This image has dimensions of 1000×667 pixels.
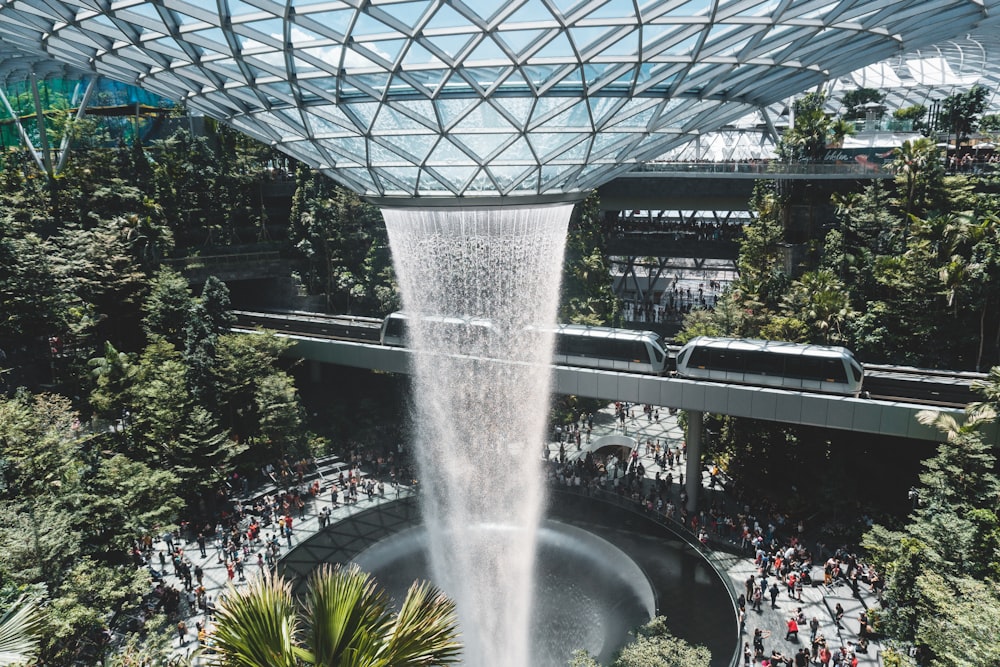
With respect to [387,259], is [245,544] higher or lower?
lower

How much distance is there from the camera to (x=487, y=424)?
4350cm

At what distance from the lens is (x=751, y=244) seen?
52625 mm

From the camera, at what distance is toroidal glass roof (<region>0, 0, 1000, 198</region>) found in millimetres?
19109

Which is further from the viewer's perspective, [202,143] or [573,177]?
[202,143]

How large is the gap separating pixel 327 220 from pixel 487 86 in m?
44.6

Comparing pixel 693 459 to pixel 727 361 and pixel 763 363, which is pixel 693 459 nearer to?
pixel 727 361

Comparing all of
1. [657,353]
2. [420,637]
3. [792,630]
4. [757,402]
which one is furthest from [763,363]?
[420,637]

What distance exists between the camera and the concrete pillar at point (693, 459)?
3700cm

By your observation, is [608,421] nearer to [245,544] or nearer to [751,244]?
[751,244]

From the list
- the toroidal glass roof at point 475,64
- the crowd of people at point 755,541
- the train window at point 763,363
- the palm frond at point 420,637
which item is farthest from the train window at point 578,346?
the palm frond at point 420,637

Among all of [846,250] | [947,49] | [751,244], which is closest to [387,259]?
[751,244]

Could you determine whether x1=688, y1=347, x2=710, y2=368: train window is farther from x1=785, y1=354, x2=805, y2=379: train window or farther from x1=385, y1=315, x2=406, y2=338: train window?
x1=385, y1=315, x2=406, y2=338: train window

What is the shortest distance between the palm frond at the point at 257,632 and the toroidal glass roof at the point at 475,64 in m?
15.3

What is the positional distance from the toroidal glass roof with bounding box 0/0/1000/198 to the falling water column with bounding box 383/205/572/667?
4.08 meters
